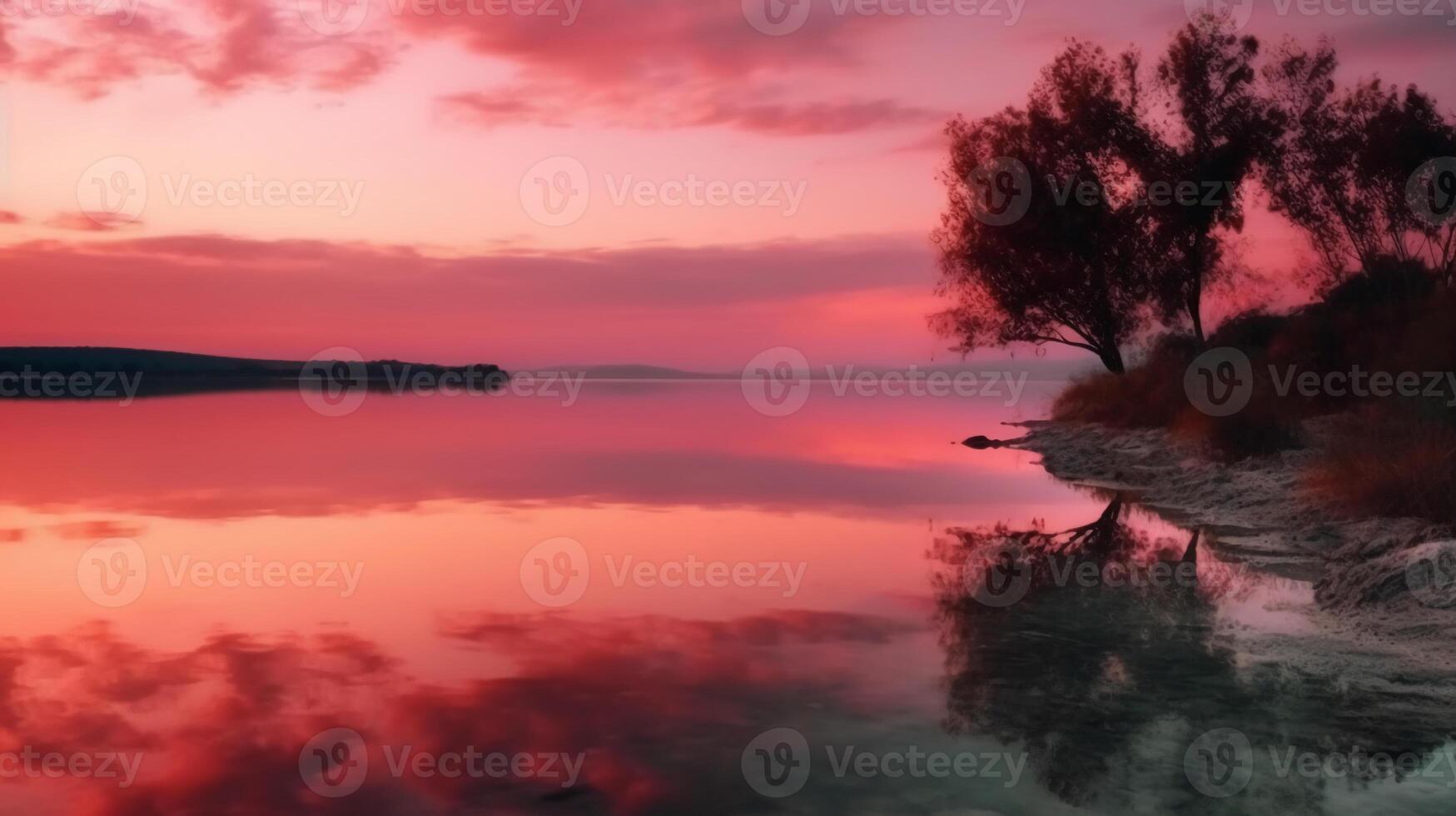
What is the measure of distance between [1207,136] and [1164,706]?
3318cm

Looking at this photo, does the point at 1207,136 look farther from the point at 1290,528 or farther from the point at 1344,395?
the point at 1290,528

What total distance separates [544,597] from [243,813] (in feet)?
21.0

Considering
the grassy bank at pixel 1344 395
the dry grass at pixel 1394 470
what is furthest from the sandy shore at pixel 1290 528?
the grassy bank at pixel 1344 395

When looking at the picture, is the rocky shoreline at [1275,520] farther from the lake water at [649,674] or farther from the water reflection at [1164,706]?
the water reflection at [1164,706]

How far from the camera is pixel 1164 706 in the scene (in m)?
8.49

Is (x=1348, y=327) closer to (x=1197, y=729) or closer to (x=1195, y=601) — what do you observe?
(x=1195, y=601)

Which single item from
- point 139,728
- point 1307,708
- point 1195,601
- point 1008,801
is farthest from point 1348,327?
point 139,728

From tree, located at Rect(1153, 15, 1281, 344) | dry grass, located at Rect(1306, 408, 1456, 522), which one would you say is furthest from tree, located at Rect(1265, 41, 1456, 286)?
dry grass, located at Rect(1306, 408, 1456, 522)

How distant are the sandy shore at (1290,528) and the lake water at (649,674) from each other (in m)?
0.55

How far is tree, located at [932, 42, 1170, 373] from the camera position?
3800 cm

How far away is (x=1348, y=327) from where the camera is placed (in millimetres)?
29359

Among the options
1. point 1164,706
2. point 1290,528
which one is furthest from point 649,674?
point 1290,528

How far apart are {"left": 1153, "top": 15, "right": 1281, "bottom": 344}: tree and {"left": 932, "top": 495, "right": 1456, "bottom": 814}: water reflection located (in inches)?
1072

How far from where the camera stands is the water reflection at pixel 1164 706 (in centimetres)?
694
